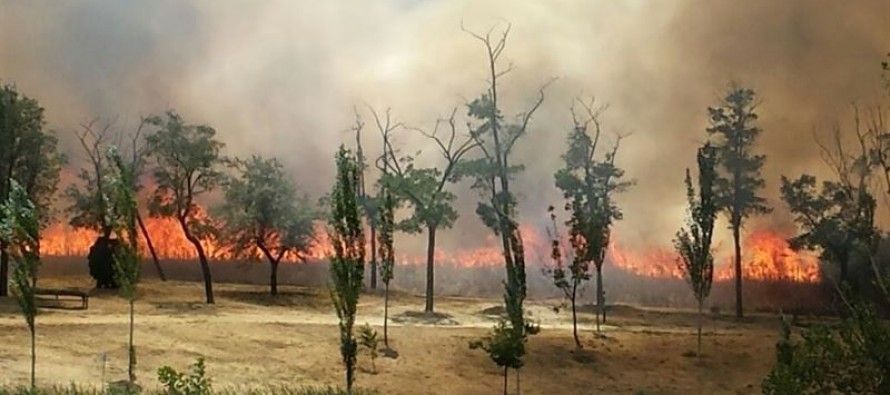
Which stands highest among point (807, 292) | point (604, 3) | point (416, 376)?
point (604, 3)

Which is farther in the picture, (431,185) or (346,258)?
(431,185)

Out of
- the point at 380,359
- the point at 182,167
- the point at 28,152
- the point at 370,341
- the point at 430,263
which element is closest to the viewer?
the point at 370,341

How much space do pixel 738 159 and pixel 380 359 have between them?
9.63 metres

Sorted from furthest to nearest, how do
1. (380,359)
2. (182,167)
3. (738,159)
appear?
(182,167) → (738,159) → (380,359)

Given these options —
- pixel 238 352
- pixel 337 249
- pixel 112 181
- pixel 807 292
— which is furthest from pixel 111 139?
pixel 807 292

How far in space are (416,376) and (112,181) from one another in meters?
6.58

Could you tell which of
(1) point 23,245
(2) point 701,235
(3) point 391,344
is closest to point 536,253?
(2) point 701,235

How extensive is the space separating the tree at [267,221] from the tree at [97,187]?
204 cm

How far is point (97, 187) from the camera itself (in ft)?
78.1

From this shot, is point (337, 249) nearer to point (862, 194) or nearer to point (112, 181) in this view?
point (112, 181)

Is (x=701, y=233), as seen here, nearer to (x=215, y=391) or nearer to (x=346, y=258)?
(x=346, y=258)

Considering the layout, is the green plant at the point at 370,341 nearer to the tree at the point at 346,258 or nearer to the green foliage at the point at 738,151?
the tree at the point at 346,258

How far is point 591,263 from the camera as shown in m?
23.3

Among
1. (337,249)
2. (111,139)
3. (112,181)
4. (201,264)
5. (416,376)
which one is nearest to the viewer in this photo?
(337,249)
